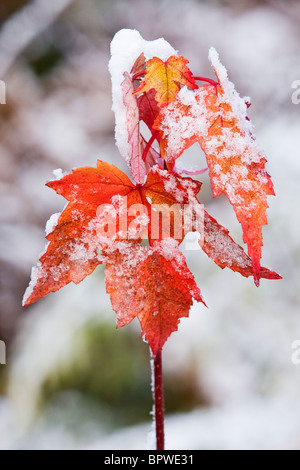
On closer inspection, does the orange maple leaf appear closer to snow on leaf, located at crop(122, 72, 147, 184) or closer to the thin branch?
snow on leaf, located at crop(122, 72, 147, 184)
